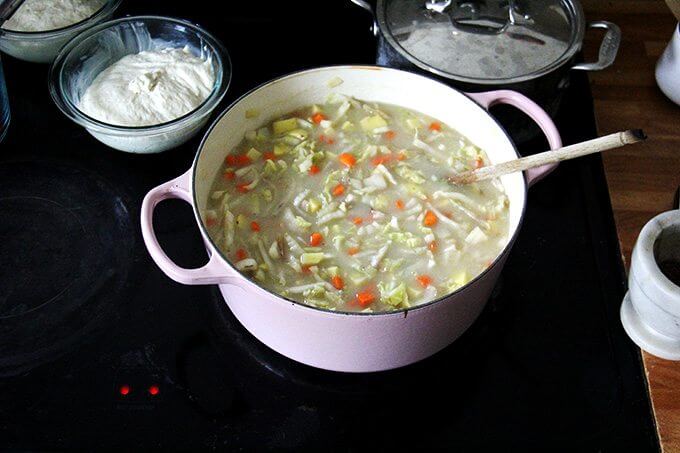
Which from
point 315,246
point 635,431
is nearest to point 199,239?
point 315,246

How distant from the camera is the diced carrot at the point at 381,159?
132cm

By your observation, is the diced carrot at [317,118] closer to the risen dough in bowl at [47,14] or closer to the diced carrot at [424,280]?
the diced carrot at [424,280]

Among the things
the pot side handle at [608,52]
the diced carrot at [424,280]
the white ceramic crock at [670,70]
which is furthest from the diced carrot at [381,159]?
the white ceramic crock at [670,70]

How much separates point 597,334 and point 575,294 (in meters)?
0.07

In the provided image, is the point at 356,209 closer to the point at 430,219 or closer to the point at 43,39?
the point at 430,219

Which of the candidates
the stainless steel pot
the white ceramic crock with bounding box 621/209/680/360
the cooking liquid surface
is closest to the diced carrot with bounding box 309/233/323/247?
the cooking liquid surface

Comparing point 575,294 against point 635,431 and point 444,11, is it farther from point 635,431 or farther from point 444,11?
point 444,11

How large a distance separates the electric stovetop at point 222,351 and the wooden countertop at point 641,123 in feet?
0.12

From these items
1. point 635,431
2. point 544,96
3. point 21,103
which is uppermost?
point 544,96

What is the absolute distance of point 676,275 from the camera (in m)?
1.16

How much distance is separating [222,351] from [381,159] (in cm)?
38

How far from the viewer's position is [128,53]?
1495 mm

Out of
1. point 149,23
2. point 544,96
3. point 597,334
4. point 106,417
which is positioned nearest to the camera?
point 106,417

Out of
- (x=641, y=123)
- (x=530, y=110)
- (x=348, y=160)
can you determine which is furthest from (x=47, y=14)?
(x=641, y=123)
